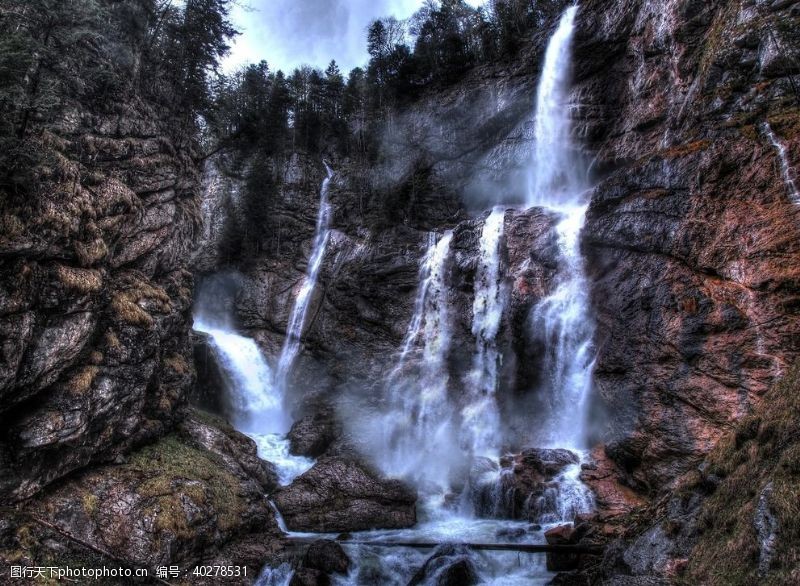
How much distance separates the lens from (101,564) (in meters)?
10.4

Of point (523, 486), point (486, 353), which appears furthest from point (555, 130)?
point (523, 486)

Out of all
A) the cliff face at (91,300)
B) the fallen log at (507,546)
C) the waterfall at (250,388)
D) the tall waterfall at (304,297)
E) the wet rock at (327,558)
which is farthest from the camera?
the tall waterfall at (304,297)

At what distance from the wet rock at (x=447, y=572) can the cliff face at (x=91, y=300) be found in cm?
910

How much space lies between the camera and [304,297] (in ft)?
106

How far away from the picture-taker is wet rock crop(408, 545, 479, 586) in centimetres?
1184

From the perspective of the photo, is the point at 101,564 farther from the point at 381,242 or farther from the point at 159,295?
the point at 381,242

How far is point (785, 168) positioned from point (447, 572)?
1555cm

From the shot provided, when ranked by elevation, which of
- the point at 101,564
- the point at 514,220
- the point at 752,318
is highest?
the point at 514,220

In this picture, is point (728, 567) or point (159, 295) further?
point (159, 295)

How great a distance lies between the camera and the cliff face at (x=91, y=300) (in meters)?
10.5

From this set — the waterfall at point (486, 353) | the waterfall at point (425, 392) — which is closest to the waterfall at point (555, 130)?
the waterfall at point (486, 353)

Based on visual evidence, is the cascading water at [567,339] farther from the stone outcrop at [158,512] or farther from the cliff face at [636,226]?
the stone outcrop at [158,512]

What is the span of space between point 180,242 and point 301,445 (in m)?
10.9

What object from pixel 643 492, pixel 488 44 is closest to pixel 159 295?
pixel 643 492
